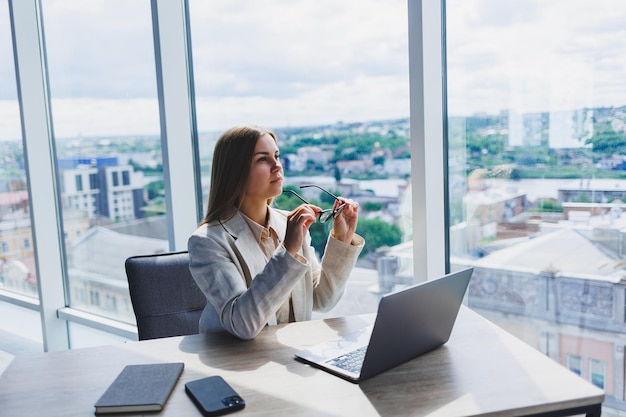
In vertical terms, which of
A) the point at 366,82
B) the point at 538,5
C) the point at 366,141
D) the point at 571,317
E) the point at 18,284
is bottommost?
the point at 18,284

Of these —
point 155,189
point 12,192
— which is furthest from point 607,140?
point 12,192

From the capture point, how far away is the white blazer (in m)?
1.57

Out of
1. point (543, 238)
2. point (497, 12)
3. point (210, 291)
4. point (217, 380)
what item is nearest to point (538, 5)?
point (497, 12)

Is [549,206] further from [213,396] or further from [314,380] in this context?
[213,396]

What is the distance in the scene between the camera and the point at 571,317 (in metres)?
1.98

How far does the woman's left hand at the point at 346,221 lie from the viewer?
6.10 ft

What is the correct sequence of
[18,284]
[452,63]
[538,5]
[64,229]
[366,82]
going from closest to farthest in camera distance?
[538,5], [452,63], [366,82], [64,229], [18,284]

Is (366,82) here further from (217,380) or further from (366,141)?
(217,380)

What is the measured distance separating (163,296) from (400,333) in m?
0.96

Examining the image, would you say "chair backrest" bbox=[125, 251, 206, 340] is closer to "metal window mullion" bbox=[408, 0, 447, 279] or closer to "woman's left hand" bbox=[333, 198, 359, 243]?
"woman's left hand" bbox=[333, 198, 359, 243]

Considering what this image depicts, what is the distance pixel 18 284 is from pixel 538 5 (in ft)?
12.8

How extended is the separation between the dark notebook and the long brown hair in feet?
1.83

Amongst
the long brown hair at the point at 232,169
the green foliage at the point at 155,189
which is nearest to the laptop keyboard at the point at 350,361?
the long brown hair at the point at 232,169

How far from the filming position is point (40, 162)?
3.79 m
